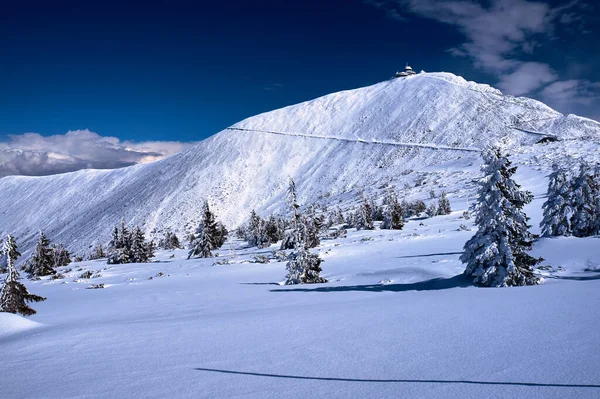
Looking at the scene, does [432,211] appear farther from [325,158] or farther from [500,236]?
[325,158]

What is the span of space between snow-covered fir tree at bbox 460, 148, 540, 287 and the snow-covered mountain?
50.6 m

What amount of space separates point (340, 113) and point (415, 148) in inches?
1638

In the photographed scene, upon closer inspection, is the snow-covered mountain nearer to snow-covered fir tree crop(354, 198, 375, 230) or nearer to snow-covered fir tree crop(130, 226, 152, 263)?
snow-covered fir tree crop(354, 198, 375, 230)

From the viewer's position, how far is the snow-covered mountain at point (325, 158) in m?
86.6

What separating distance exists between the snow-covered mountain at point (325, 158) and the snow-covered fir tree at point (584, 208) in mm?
38093

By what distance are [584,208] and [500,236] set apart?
49.1 feet

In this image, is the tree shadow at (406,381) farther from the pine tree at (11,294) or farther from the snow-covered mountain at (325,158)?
the snow-covered mountain at (325,158)

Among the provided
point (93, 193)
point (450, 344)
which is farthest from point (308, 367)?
point (93, 193)

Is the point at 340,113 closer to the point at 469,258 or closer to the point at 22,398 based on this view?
the point at 469,258

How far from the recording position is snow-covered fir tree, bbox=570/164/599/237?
22016 millimetres

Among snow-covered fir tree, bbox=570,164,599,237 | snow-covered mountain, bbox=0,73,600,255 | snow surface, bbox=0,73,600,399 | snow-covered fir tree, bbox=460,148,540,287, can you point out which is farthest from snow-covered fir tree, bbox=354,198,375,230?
snow-covered fir tree, bbox=460,148,540,287

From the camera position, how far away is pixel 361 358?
466cm

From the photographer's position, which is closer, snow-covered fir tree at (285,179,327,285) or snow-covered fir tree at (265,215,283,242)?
snow-covered fir tree at (285,179,327,285)

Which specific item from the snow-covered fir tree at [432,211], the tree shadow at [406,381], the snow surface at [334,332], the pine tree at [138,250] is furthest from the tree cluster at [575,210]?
the pine tree at [138,250]
